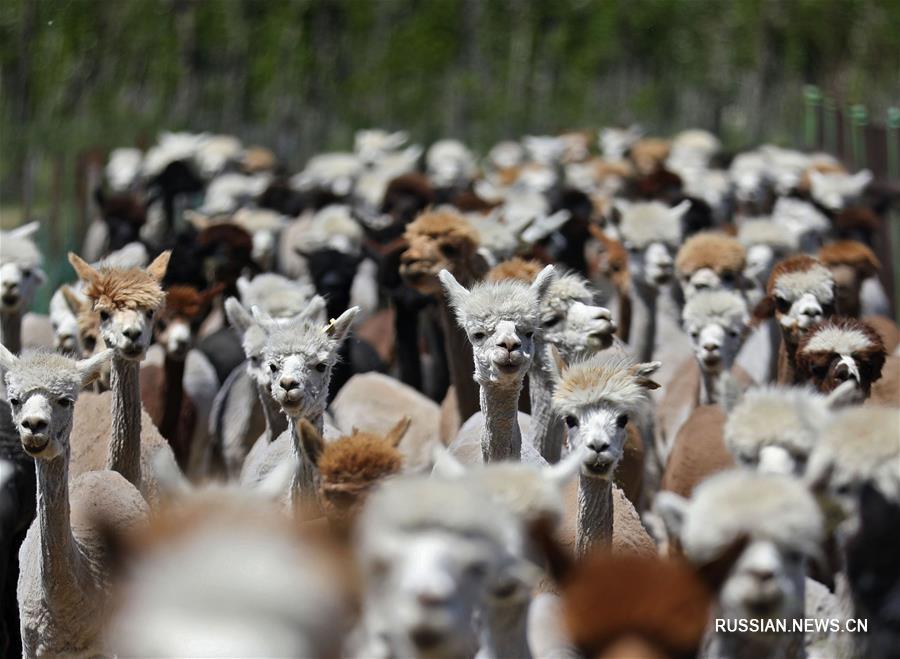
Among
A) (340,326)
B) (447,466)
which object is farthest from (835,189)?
(447,466)

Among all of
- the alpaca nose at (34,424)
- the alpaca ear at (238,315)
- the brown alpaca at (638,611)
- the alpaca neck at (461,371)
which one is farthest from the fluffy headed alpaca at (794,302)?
the brown alpaca at (638,611)

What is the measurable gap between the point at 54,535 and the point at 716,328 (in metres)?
4.51

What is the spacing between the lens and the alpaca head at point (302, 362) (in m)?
8.32

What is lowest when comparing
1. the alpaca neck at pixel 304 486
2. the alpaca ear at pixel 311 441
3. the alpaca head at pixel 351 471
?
the alpaca neck at pixel 304 486

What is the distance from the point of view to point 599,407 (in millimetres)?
7211

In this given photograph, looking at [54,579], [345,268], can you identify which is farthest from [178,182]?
[54,579]

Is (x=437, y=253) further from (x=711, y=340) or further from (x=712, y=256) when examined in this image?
(x=712, y=256)

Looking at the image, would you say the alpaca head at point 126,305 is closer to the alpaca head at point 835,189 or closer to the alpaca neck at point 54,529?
the alpaca neck at point 54,529

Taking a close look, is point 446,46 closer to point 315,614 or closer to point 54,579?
point 54,579

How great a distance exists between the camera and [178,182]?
1892cm

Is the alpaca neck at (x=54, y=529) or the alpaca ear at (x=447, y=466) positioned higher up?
the alpaca ear at (x=447, y=466)

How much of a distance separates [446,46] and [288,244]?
17.5 metres

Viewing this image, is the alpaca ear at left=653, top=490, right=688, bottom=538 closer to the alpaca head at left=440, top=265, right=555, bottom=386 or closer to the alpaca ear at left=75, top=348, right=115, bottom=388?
the alpaca head at left=440, top=265, right=555, bottom=386

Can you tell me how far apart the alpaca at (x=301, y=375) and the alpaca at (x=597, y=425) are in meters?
1.37
